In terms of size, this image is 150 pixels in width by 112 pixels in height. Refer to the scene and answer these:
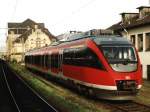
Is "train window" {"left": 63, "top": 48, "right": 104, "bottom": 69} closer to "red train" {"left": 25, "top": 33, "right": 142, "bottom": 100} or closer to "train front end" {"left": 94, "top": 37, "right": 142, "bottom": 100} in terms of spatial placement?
"red train" {"left": 25, "top": 33, "right": 142, "bottom": 100}

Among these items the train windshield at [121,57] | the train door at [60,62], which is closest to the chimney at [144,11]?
the train door at [60,62]

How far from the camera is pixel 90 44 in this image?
65.7ft

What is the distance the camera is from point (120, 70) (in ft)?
61.2

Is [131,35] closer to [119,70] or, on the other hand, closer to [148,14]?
[148,14]

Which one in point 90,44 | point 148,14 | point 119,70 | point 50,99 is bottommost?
point 50,99

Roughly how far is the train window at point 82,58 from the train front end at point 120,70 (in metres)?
0.46

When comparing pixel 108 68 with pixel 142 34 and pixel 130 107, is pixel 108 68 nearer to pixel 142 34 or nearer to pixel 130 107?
pixel 130 107

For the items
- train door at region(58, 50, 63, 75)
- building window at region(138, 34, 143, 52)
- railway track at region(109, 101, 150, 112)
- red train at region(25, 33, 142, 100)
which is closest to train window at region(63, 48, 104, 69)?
red train at region(25, 33, 142, 100)

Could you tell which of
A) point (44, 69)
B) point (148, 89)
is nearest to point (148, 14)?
point (44, 69)

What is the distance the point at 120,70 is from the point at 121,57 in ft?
2.72

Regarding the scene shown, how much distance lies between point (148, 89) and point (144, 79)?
724cm

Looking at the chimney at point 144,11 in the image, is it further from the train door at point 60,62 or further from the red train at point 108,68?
the red train at point 108,68

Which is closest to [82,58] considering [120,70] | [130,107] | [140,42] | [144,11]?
[120,70]

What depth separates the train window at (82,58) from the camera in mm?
19203
